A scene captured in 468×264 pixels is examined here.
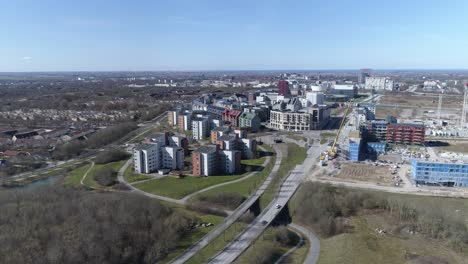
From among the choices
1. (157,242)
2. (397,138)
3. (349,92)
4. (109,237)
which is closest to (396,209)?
(157,242)

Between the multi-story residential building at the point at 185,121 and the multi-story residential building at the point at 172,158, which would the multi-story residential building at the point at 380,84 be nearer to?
the multi-story residential building at the point at 185,121

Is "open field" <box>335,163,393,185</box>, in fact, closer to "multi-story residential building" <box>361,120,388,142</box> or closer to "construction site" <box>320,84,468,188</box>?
"construction site" <box>320,84,468,188</box>

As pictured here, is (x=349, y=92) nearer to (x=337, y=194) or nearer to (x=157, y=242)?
(x=337, y=194)

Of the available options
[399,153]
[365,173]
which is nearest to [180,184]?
[365,173]

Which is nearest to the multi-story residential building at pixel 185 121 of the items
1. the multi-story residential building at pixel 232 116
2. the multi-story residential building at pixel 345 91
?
the multi-story residential building at pixel 232 116

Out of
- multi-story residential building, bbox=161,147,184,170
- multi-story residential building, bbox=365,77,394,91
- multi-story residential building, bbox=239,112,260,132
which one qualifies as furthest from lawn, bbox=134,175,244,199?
multi-story residential building, bbox=365,77,394,91

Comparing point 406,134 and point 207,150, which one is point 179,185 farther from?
point 406,134
